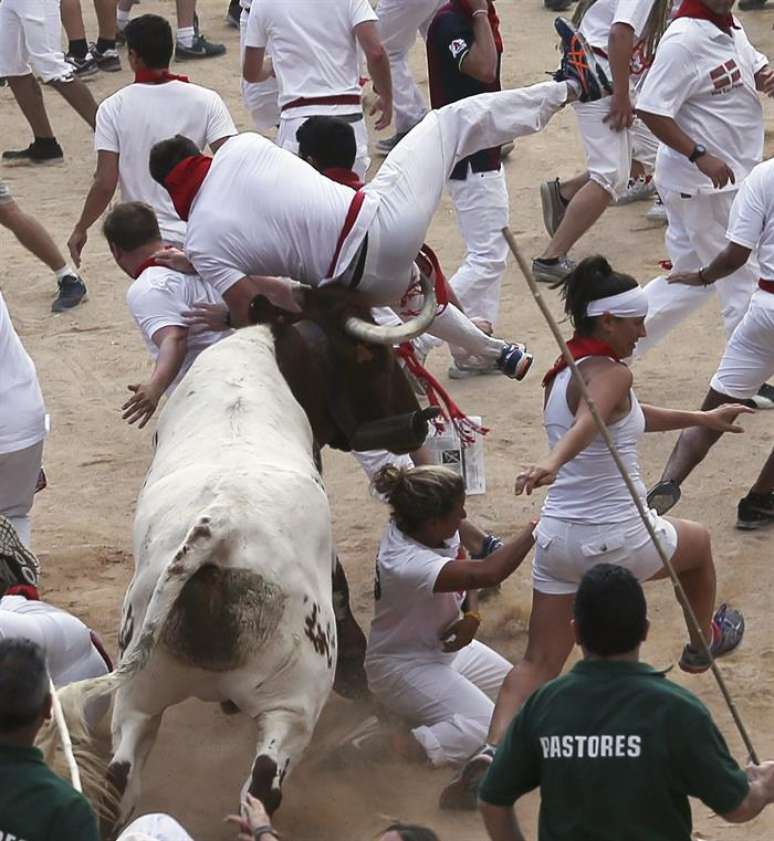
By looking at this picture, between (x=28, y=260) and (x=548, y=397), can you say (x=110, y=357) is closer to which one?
(x=28, y=260)

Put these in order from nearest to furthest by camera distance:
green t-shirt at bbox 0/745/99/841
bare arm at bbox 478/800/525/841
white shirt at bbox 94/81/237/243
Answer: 1. green t-shirt at bbox 0/745/99/841
2. bare arm at bbox 478/800/525/841
3. white shirt at bbox 94/81/237/243

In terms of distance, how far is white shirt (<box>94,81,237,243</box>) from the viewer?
1002cm

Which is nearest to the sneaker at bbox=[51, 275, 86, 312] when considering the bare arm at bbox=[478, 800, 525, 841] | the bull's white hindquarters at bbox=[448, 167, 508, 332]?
the bull's white hindquarters at bbox=[448, 167, 508, 332]

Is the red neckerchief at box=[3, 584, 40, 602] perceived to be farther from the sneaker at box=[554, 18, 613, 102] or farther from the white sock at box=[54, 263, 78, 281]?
the sneaker at box=[554, 18, 613, 102]

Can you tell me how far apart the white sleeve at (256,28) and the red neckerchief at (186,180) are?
3489 mm

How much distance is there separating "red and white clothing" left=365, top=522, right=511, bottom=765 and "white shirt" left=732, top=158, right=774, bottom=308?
8.44 ft

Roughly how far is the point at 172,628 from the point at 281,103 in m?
5.93

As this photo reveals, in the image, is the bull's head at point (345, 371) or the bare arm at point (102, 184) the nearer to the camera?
the bull's head at point (345, 371)

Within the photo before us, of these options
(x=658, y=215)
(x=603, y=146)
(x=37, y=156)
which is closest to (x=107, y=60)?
(x=37, y=156)

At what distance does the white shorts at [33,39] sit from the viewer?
13508mm

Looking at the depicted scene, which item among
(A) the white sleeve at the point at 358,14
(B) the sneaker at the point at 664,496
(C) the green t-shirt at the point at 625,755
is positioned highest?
(C) the green t-shirt at the point at 625,755

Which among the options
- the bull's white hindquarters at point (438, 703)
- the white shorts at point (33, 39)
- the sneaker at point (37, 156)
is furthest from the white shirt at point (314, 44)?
the bull's white hindquarters at point (438, 703)

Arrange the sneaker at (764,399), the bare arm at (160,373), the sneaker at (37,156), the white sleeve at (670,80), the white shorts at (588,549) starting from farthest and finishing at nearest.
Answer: the sneaker at (37,156) < the sneaker at (764,399) < the white sleeve at (670,80) < the bare arm at (160,373) < the white shorts at (588,549)

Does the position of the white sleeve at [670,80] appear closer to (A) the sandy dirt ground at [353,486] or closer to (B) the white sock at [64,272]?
(A) the sandy dirt ground at [353,486]
